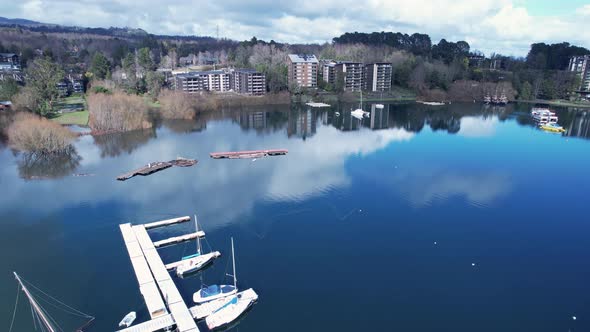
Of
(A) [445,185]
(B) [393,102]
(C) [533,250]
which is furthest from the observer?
(B) [393,102]

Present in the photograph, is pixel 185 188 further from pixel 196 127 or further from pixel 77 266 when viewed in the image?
pixel 196 127

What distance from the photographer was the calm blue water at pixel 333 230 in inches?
440

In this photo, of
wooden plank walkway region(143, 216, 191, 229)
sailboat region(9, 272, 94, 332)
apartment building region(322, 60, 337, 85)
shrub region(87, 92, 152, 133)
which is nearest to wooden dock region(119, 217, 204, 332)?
wooden plank walkway region(143, 216, 191, 229)

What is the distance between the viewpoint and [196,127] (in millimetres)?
34344

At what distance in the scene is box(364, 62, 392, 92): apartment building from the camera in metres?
55.1

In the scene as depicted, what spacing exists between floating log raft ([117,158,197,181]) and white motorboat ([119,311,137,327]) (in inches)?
456

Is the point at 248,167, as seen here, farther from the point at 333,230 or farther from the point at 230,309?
the point at 230,309

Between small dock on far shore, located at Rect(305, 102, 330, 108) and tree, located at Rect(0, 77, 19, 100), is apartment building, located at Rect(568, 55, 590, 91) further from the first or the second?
tree, located at Rect(0, 77, 19, 100)

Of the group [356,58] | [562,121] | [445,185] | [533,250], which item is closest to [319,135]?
[445,185]

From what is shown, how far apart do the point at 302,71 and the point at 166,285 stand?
43.9 metres

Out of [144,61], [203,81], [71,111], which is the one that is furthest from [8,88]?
[203,81]

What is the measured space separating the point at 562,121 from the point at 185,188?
139ft

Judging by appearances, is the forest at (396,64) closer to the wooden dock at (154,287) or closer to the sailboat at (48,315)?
the wooden dock at (154,287)

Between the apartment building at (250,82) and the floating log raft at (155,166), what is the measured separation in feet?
85.3
